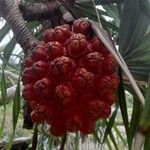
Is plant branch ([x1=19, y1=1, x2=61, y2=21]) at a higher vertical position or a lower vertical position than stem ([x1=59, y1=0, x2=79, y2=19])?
higher

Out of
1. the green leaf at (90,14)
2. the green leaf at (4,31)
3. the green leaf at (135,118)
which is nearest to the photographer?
the green leaf at (135,118)

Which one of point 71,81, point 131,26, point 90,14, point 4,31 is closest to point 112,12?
point 90,14

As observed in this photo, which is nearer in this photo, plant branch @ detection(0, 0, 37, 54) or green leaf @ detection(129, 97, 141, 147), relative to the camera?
plant branch @ detection(0, 0, 37, 54)

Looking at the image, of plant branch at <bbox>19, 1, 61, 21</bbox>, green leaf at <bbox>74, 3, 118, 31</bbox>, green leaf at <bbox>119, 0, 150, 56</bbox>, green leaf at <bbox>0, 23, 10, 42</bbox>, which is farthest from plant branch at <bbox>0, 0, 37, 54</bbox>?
green leaf at <bbox>0, 23, 10, 42</bbox>

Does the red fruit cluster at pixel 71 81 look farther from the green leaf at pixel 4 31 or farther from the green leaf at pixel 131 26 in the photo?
the green leaf at pixel 4 31

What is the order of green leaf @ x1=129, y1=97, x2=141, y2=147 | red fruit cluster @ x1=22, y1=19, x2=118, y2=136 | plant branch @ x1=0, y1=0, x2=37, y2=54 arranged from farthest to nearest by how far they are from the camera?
green leaf @ x1=129, y1=97, x2=141, y2=147, plant branch @ x1=0, y1=0, x2=37, y2=54, red fruit cluster @ x1=22, y1=19, x2=118, y2=136

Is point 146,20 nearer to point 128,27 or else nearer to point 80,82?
point 128,27

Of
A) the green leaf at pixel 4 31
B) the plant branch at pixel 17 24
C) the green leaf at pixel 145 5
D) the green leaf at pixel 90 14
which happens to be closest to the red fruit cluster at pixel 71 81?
the plant branch at pixel 17 24

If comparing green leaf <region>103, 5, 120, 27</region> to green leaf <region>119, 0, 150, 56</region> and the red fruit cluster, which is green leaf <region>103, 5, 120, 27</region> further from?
the red fruit cluster

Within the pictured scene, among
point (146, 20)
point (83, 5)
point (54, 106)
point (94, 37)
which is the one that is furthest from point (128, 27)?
point (83, 5)
